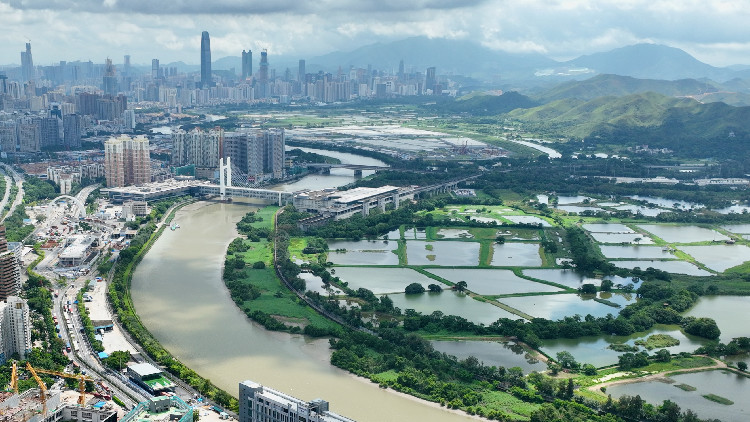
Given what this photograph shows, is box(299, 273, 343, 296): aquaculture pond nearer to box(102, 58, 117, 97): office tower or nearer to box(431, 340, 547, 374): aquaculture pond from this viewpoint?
box(431, 340, 547, 374): aquaculture pond

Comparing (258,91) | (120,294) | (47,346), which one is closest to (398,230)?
(120,294)

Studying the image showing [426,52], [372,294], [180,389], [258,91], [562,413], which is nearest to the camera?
[562,413]

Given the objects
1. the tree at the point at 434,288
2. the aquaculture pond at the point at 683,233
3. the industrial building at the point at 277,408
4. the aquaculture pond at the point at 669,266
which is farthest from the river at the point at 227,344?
the aquaculture pond at the point at 683,233

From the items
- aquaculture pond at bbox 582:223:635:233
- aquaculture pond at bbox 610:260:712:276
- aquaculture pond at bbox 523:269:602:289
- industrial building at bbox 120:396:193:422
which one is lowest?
aquaculture pond at bbox 523:269:602:289

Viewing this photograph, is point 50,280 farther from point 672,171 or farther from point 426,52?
point 426,52

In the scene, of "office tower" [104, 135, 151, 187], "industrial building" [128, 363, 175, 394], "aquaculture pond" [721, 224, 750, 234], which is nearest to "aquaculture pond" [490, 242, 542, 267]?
"aquaculture pond" [721, 224, 750, 234]

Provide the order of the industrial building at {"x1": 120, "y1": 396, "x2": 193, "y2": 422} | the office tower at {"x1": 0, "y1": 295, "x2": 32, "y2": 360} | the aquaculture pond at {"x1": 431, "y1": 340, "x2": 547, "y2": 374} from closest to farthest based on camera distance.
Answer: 1. the industrial building at {"x1": 120, "y1": 396, "x2": 193, "y2": 422}
2. the office tower at {"x1": 0, "y1": 295, "x2": 32, "y2": 360}
3. the aquaculture pond at {"x1": 431, "y1": 340, "x2": 547, "y2": 374}

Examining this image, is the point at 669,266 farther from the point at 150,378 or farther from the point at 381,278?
the point at 150,378

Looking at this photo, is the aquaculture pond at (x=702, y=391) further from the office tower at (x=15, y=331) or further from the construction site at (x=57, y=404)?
the office tower at (x=15, y=331)

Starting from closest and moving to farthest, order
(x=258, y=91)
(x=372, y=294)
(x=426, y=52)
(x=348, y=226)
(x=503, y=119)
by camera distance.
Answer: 1. (x=372, y=294)
2. (x=348, y=226)
3. (x=503, y=119)
4. (x=258, y=91)
5. (x=426, y=52)
